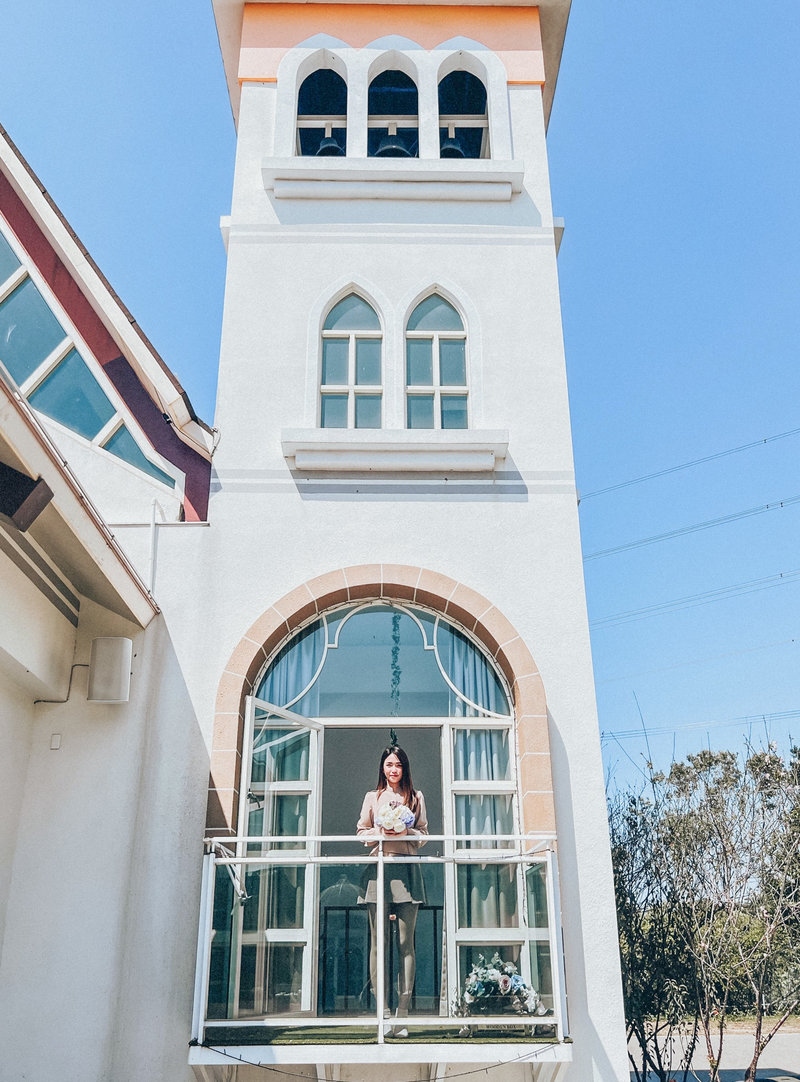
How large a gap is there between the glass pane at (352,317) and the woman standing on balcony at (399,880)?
4260mm

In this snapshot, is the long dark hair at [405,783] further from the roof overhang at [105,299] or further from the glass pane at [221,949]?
the roof overhang at [105,299]

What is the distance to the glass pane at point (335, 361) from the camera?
8656mm

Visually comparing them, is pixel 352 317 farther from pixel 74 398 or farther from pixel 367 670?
pixel 367 670

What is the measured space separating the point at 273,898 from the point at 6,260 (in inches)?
265

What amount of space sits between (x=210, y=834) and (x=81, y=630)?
188cm

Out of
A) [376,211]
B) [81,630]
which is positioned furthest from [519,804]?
[376,211]

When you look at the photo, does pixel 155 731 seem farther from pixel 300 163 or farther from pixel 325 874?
pixel 300 163

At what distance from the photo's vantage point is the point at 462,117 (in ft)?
33.8

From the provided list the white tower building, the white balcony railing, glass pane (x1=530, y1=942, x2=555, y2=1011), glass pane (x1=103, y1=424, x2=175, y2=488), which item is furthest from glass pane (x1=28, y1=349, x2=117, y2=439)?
glass pane (x1=530, y1=942, x2=555, y2=1011)

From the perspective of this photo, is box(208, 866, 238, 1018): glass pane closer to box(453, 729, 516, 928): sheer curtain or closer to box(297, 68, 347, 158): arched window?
box(453, 729, 516, 928): sheer curtain

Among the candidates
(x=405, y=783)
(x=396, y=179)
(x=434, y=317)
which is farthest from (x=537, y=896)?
(x=396, y=179)

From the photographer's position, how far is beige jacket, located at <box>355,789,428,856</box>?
6633mm

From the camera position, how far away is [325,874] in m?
6.72

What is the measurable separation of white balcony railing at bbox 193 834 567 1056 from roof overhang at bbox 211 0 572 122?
27.0 feet
